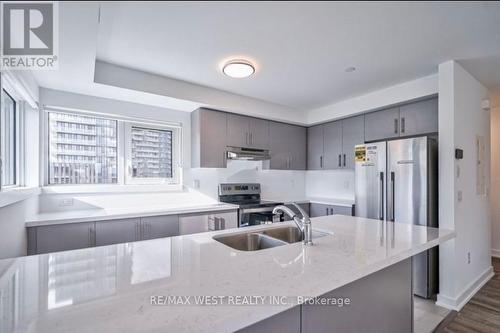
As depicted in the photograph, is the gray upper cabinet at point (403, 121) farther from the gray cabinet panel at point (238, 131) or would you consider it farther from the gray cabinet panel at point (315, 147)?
the gray cabinet panel at point (238, 131)

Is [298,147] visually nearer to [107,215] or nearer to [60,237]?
[107,215]

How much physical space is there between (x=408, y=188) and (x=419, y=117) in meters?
0.87

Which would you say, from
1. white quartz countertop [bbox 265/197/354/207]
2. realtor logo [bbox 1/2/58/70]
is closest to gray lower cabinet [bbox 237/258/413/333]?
realtor logo [bbox 1/2/58/70]

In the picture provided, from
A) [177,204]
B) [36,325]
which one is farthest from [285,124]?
[36,325]

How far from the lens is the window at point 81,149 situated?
105 inches

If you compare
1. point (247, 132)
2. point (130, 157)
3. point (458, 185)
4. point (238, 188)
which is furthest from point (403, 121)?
point (130, 157)

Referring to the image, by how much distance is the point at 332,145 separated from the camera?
12.7 feet

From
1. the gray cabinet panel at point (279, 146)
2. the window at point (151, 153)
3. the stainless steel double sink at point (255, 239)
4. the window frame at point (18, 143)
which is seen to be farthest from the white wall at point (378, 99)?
the window frame at point (18, 143)

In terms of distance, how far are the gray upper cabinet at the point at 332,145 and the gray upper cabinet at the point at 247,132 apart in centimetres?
96

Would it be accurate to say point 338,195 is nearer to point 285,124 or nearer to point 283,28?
point 285,124

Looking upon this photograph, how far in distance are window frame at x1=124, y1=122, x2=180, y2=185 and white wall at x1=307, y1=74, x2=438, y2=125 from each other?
84.3 inches

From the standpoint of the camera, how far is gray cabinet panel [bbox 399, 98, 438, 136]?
2730mm

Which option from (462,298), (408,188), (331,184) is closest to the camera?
(462,298)

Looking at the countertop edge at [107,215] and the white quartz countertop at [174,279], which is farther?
the countertop edge at [107,215]
